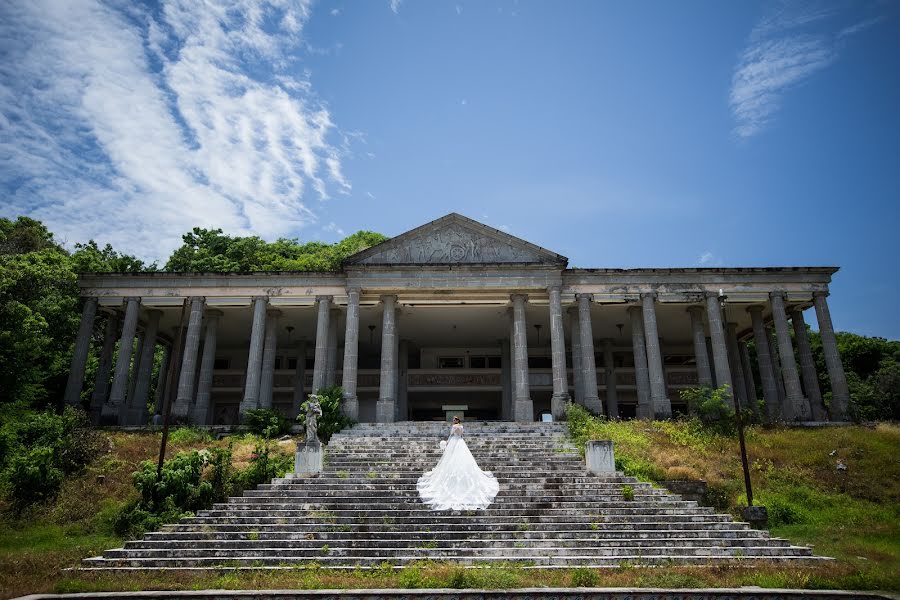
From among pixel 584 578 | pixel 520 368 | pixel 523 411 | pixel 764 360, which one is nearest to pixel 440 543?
pixel 584 578

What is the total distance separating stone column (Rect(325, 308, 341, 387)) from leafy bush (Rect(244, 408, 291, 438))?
3.28m

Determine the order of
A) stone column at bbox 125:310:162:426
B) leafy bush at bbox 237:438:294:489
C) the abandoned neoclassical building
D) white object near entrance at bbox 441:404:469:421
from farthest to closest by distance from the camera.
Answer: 1. white object near entrance at bbox 441:404:469:421
2. stone column at bbox 125:310:162:426
3. the abandoned neoclassical building
4. leafy bush at bbox 237:438:294:489

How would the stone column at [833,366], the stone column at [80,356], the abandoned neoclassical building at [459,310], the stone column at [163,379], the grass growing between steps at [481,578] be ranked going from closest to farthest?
1. the grass growing between steps at [481,578]
2. the stone column at [833,366]
3. the stone column at [80,356]
4. the abandoned neoclassical building at [459,310]
5. the stone column at [163,379]

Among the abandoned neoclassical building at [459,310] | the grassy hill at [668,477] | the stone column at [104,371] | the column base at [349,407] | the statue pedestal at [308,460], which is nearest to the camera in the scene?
the grassy hill at [668,477]

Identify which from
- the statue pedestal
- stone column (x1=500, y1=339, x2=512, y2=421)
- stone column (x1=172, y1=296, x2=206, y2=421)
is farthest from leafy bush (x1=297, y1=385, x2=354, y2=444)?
stone column (x1=500, y1=339, x2=512, y2=421)

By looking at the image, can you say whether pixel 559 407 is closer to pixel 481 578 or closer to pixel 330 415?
pixel 330 415

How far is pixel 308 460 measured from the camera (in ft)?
60.0

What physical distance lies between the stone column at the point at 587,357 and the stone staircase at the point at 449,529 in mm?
9329

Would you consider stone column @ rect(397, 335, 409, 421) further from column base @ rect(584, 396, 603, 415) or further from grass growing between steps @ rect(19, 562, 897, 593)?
grass growing between steps @ rect(19, 562, 897, 593)

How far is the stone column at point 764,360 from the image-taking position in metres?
31.0

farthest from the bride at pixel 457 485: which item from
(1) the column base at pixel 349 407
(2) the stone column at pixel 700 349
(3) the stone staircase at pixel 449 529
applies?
(2) the stone column at pixel 700 349

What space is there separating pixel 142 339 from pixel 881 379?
167 ft

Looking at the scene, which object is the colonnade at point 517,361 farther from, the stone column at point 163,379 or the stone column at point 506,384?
the stone column at point 506,384

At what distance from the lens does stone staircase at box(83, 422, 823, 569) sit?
1305 cm
